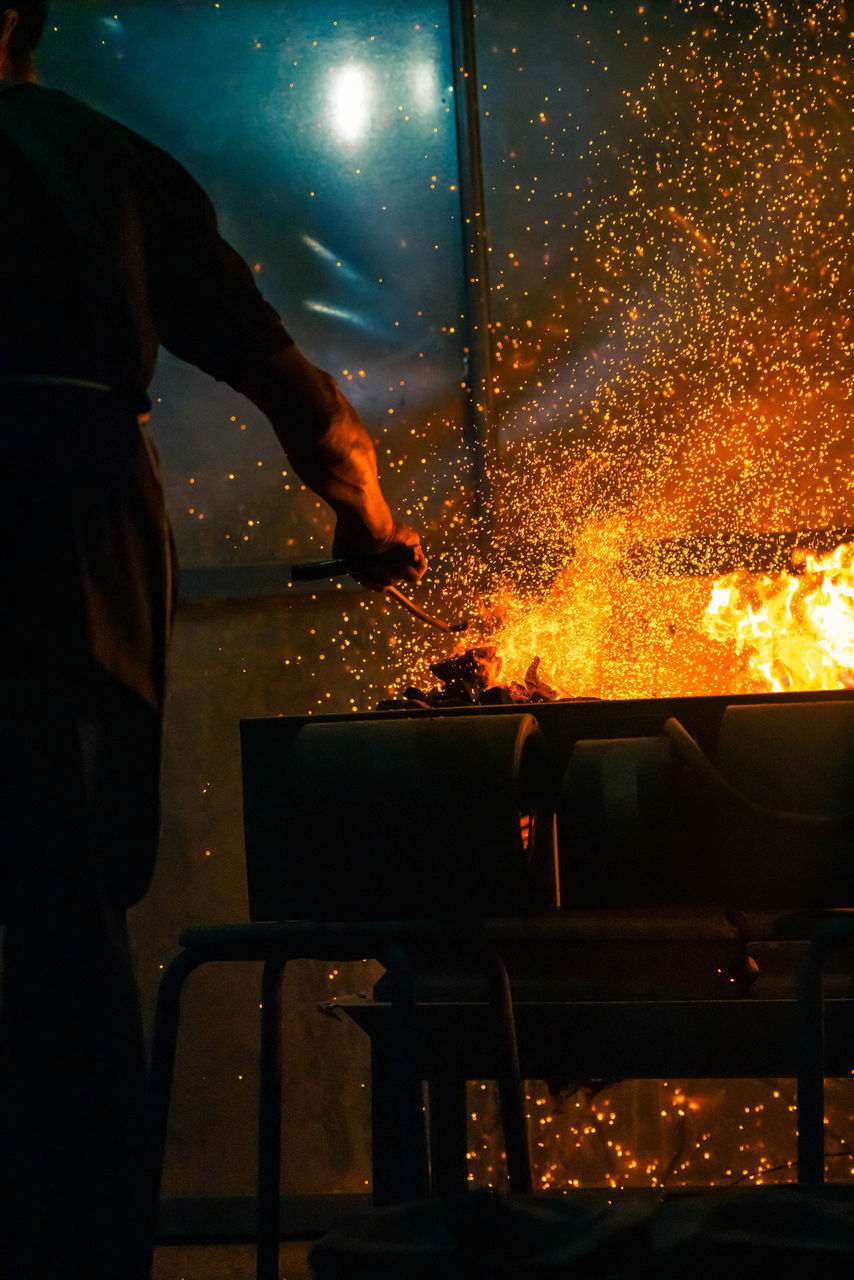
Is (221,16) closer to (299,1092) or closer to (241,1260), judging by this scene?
(299,1092)

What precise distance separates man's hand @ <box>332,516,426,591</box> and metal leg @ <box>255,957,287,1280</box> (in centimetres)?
43

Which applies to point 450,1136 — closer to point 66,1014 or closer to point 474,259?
point 66,1014

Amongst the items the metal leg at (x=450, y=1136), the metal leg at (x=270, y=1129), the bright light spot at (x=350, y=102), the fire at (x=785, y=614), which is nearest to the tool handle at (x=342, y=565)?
the metal leg at (x=270, y=1129)

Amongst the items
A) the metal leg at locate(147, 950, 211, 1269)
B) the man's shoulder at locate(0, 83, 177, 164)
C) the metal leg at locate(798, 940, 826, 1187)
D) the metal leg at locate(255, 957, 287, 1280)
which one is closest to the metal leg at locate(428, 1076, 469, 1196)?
the metal leg at locate(255, 957, 287, 1280)

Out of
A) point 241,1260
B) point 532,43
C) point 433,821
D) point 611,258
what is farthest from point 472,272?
point 241,1260

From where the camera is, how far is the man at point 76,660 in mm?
700

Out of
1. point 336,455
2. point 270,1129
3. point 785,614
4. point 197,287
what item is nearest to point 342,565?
point 336,455

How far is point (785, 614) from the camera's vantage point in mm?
2025

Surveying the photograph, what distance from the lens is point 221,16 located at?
2.30 metres

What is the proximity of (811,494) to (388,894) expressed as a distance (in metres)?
1.53

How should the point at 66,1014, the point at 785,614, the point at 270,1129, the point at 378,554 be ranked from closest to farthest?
the point at 66,1014 → the point at 270,1129 → the point at 378,554 → the point at 785,614

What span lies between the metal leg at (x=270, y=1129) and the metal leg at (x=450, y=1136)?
246 mm

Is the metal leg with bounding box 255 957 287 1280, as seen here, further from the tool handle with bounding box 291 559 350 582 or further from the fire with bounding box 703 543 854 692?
the fire with bounding box 703 543 854 692

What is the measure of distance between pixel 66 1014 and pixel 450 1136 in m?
0.70
